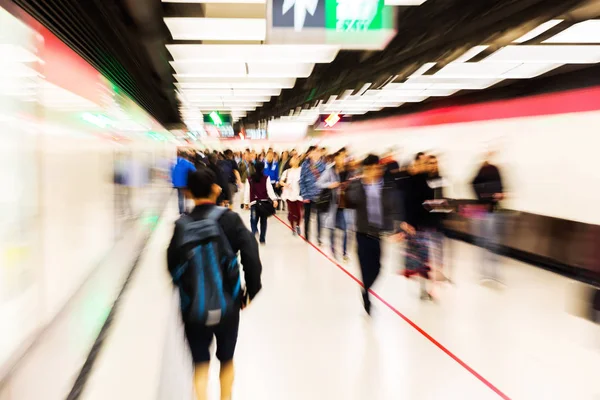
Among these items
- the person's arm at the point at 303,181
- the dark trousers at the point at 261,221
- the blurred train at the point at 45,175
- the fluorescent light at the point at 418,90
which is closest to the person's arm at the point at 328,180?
the person's arm at the point at 303,181

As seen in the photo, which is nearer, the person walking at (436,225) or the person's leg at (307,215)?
the person walking at (436,225)

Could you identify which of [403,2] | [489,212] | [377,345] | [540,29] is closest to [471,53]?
[540,29]

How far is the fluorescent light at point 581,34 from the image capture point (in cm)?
446

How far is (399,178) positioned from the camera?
14.3ft

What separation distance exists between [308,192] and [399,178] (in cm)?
302

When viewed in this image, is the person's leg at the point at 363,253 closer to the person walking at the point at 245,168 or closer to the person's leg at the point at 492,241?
the person's leg at the point at 492,241

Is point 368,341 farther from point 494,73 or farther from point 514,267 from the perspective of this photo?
point 494,73

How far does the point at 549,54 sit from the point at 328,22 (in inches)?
134

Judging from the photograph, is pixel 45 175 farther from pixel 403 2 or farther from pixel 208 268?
pixel 403 2

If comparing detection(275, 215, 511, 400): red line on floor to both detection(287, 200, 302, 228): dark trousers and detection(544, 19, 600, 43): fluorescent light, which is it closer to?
detection(287, 200, 302, 228): dark trousers

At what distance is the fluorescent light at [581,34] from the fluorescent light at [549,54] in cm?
27

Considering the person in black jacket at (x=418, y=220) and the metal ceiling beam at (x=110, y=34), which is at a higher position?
the metal ceiling beam at (x=110, y=34)

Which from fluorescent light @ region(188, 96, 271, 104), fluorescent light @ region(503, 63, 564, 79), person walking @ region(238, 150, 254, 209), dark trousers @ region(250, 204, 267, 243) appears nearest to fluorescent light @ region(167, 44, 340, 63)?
person walking @ region(238, 150, 254, 209)

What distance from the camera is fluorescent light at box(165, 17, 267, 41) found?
4961 mm
